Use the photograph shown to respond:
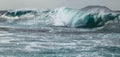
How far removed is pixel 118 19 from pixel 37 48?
24.4 meters

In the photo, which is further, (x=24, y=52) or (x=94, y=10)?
(x=94, y=10)

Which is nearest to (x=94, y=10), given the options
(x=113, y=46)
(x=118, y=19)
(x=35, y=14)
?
(x=118, y=19)

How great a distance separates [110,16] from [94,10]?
3.91 meters

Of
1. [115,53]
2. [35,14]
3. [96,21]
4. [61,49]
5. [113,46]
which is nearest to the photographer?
[115,53]

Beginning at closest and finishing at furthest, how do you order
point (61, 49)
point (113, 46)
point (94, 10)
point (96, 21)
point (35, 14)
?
point (61, 49) < point (113, 46) < point (96, 21) < point (94, 10) < point (35, 14)

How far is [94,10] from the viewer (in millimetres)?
46719

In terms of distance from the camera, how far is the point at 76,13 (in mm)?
47531

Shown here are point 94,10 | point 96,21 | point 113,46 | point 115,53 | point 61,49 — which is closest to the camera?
point 115,53

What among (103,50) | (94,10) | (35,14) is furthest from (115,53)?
(35,14)

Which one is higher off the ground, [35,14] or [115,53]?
[35,14]

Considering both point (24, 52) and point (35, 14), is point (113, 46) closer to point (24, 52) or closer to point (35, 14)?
point (24, 52)

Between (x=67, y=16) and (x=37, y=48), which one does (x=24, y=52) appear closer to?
(x=37, y=48)

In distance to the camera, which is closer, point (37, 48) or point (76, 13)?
point (37, 48)

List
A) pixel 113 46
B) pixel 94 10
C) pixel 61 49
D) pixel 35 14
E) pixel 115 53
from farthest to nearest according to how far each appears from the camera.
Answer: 1. pixel 35 14
2. pixel 94 10
3. pixel 113 46
4. pixel 61 49
5. pixel 115 53
